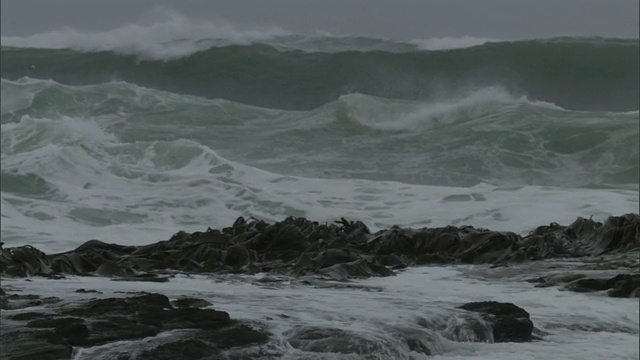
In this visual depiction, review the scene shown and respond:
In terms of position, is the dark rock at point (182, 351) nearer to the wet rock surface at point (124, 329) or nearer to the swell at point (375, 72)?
the wet rock surface at point (124, 329)

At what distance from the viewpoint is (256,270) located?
6.36 m

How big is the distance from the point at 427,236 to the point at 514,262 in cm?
82

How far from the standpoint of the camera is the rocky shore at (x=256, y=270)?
388 centimetres

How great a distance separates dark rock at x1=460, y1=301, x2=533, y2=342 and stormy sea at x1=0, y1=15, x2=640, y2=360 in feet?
0.04

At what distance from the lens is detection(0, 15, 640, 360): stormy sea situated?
4.24 m

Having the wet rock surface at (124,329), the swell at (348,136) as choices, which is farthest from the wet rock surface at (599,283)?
the swell at (348,136)

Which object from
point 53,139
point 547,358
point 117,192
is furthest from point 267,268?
point 53,139

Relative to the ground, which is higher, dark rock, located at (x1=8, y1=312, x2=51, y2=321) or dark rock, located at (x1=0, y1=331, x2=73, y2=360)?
dark rock, located at (x1=8, y1=312, x2=51, y2=321)

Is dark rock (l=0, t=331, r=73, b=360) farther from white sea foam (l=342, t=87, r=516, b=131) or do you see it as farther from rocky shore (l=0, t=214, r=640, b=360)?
white sea foam (l=342, t=87, r=516, b=131)

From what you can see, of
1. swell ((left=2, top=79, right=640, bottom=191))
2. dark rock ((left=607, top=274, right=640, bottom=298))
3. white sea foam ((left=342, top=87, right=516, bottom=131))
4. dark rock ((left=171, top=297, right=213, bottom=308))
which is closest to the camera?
dark rock ((left=171, top=297, right=213, bottom=308))

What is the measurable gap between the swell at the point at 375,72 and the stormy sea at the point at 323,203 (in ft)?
0.27

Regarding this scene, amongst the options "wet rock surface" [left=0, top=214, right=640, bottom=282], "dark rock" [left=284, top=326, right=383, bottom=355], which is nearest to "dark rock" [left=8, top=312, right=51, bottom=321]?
"dark rock" [left=284, top=326, right=383, bottom=355]

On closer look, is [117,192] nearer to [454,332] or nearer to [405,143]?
[405,143]

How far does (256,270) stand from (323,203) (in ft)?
20.8
